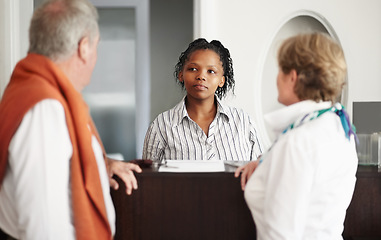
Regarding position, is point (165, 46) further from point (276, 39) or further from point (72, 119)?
point (72, 119)

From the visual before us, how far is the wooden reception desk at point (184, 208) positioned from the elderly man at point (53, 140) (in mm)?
227

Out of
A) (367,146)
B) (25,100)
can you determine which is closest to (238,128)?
(367,146)

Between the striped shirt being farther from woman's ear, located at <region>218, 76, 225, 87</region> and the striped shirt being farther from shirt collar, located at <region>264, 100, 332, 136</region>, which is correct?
shirt collar, located at <region>264, 100, 332, 136</region>

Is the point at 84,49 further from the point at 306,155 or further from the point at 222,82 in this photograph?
the point at 222,82

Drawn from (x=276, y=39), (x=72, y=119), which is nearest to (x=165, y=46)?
(x=276, y=39)

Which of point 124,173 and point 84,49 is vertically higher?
point 84,49

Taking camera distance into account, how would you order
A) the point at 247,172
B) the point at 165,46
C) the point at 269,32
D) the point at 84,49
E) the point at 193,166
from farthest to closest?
the point at 165,46
the point at 269,32
the point at 193,166
the point at 247,172
the point at 84,49

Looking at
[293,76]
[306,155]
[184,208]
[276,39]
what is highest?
[276,39]

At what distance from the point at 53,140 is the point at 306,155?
66 cm

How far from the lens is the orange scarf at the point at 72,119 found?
1188 mm

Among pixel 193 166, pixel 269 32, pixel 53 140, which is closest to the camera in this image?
pixel 53 140

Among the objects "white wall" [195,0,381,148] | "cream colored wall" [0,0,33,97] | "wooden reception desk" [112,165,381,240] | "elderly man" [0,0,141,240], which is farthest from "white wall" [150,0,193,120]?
"elderly man" [0,0,141,240]

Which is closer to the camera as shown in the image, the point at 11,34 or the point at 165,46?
the point at 11,34

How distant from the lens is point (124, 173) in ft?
5.00
